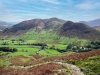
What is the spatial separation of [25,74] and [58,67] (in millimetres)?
9016

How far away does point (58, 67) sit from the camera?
3422cm

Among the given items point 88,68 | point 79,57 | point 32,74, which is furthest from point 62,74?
point 79,57

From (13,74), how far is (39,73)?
14.6ft

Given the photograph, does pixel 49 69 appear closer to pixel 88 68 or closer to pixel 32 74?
pixel 32 74

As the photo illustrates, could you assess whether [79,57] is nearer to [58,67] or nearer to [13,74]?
[58,67]

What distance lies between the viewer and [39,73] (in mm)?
28906

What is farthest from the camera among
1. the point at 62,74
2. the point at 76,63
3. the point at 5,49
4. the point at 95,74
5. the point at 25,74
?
the point at 5,49

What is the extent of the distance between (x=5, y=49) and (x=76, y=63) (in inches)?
5676

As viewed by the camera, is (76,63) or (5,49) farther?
(5,49)

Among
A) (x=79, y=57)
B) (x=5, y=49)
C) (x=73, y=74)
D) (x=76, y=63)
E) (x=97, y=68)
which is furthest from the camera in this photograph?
(x=5, y=49)

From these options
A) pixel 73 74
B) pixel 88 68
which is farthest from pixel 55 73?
pixel 88 68

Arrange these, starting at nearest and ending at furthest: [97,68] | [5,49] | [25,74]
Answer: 1. [25,74]
2. [97,68]
3. [5,49]

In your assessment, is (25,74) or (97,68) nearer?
(25,74)

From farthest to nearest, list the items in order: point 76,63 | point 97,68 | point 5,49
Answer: point 5,49 < point 76,63 < point 97,68
